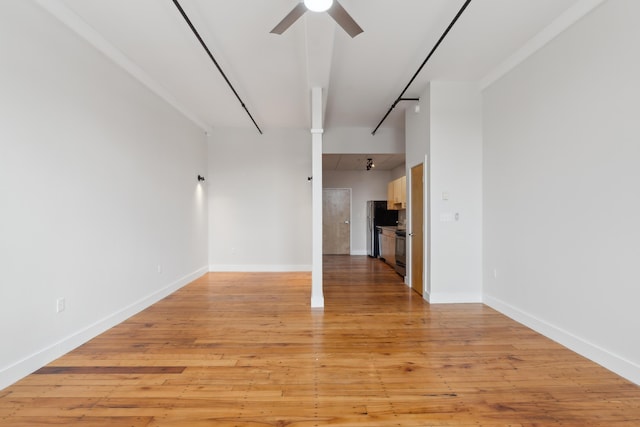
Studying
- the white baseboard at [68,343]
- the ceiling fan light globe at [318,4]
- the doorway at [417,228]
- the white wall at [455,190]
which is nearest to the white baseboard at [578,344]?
the white wall at [455,190]

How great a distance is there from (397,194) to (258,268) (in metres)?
3.88

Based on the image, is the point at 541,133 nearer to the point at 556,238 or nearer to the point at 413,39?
the point at 556,238

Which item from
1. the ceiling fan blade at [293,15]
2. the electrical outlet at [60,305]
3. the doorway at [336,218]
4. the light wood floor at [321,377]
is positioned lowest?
the light wood floor at [321,377]

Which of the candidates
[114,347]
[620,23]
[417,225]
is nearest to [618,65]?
[620,23]

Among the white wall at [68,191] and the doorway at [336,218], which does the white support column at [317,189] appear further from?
the doorway at [336,218]

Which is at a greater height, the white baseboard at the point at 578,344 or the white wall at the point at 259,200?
the white wall at the point at 259,200

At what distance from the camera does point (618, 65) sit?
91.0 inches

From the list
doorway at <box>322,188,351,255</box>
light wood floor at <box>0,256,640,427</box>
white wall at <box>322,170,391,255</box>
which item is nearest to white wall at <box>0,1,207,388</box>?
light wood floor at <box>0,256,640,427</box>

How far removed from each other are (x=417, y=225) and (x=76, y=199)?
4258 mm

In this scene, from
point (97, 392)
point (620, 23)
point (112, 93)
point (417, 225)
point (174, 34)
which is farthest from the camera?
point (417, 225)

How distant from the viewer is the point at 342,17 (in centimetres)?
217

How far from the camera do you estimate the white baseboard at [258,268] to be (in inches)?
251

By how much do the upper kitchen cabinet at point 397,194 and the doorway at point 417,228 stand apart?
84.4 inches

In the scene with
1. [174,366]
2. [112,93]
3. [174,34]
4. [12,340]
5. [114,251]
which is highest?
[174,34]
